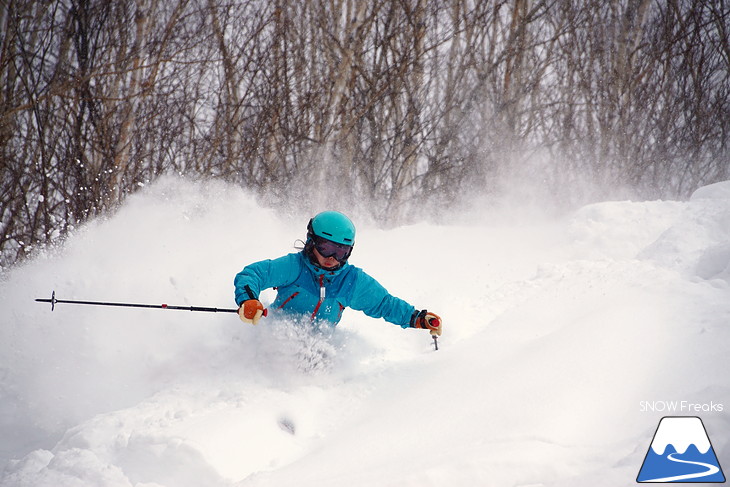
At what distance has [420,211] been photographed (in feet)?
37.7

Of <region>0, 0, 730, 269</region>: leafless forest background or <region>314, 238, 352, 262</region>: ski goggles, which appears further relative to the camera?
<region>0, 0, 730, 269</region>: leafless forest background

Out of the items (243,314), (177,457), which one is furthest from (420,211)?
(177,457)

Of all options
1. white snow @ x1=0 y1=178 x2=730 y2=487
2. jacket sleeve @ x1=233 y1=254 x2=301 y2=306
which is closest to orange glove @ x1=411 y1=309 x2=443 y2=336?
white snow @ x1=0 y1=178 x2=730 y2=487

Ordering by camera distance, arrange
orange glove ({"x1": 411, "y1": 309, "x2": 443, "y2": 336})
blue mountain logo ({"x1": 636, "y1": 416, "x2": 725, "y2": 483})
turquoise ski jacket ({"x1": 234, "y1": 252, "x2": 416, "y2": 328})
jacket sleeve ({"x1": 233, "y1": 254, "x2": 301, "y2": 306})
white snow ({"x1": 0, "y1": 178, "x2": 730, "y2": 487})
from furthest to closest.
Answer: orange glove ({"x1": 411, "y1": 309, "x2": 443, "y2": 336}), turquoise ski jacket ({"x1": 234, "y1": 252, "x2": 416, "y2": 328}), jacket sleeve ({"x1": 233, "y1": 254, "x2": 301, "y2": 306}), white snow ({"x1": 0, "y1": 178, "x2": 730, "y2": 487}), blue mountain logo ({"x1": 636, "y1": 416, "x2": 725, "y2": 483})

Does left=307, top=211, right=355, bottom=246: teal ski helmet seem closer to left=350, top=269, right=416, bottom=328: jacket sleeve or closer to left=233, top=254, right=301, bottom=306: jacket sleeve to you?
left=233, top=254, right=301, bottom=306: jacket sleeve

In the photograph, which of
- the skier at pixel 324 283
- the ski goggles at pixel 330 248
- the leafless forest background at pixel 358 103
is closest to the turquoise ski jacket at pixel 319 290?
the skier at pixel 324 283

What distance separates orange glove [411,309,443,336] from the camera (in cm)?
398

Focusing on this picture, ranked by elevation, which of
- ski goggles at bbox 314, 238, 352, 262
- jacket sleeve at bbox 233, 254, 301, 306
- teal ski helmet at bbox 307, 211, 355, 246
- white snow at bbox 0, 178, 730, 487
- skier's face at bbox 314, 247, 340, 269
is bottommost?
white snow at bbox 0, 178, 730, 487

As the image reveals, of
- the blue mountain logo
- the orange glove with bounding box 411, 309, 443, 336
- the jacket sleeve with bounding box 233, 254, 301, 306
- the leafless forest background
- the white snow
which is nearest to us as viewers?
the blue mountain logo

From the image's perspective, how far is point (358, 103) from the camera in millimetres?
10680

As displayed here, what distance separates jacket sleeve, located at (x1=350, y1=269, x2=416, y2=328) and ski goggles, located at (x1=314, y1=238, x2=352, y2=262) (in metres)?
0.39

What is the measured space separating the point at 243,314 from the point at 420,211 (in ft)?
27.5

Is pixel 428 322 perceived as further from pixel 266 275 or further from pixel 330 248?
pixel 266 275

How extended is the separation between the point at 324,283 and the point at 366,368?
2.27 feet
